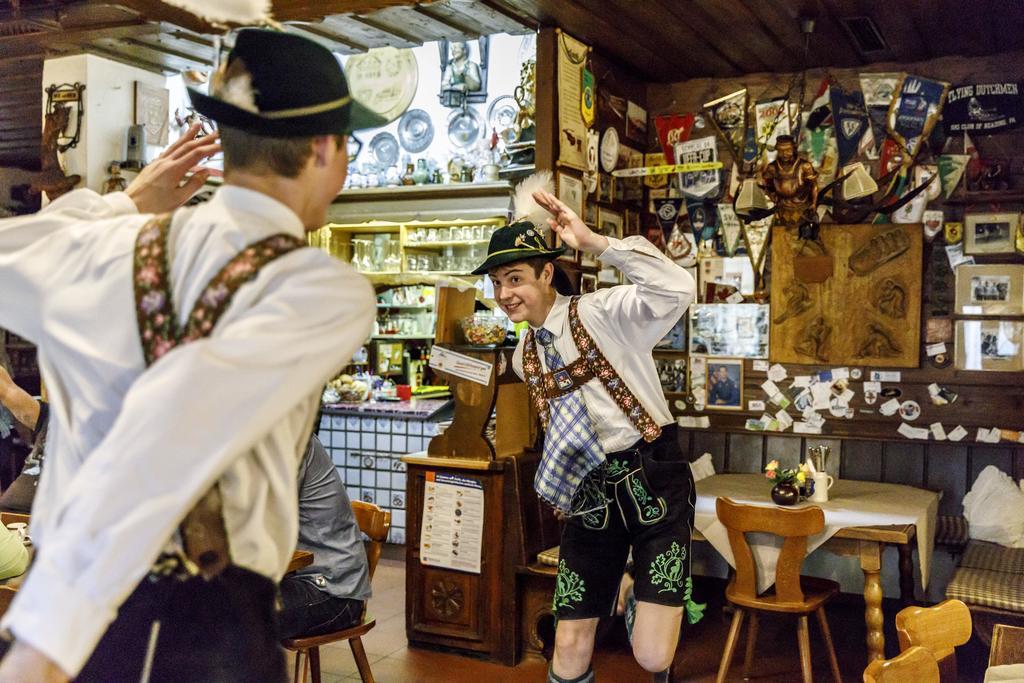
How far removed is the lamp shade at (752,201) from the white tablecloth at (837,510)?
1518 millimetres

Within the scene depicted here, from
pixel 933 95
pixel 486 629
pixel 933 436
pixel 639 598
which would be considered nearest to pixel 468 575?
pixel 486 629

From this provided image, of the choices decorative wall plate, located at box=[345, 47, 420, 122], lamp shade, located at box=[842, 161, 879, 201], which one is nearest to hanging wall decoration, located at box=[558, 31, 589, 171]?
lamp shade, located at box=[842, 161, 879, 201]

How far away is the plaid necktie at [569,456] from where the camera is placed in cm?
334

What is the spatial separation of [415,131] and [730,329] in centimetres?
462

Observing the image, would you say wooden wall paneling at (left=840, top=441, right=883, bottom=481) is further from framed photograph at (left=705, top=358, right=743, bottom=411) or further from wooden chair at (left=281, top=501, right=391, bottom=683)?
wooden chair at (left=281, top=501, right=391, bottom=683)

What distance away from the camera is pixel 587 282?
562cm

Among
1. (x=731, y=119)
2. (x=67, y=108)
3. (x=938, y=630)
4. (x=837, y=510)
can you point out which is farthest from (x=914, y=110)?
(x=67, y=108)

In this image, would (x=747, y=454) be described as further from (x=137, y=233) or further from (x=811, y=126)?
(x=137, y=233)

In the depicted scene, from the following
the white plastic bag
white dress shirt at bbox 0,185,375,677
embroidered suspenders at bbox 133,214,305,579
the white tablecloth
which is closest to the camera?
white dress shirt at bbox 0,185,375,677

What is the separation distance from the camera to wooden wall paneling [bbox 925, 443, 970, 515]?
17.8 feet

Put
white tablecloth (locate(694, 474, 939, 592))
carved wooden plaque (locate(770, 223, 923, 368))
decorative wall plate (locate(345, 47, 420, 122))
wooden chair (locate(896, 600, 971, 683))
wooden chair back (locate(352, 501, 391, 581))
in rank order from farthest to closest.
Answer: decorative wall plate (locate(345, 47, 420, 122))
carved wooden plaque (locate(770, 223, 923, 368))
white tablecloth (locate(694, 474, 939, 592))
wooden chair back (locate(352, 501, 391, 581))
wooden chair (locate(896, 600, 971, 683))

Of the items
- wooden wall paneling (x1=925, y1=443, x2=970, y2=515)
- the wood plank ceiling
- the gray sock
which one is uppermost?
the wood plank ceiling

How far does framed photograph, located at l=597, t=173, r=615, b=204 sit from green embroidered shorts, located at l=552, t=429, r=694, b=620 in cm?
256

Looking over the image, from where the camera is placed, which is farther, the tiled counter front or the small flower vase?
the tiled counter front
